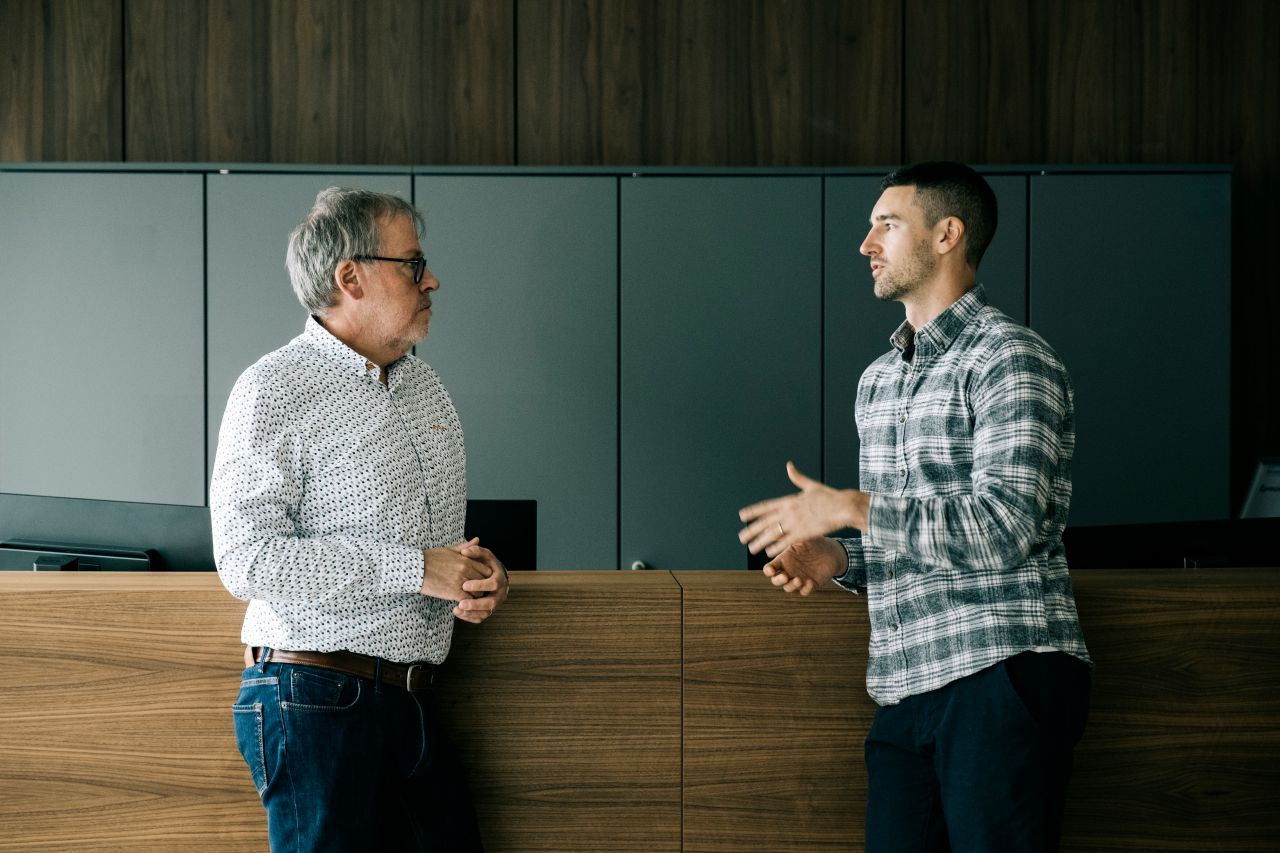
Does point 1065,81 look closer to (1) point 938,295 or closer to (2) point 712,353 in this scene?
(2) point 712,353

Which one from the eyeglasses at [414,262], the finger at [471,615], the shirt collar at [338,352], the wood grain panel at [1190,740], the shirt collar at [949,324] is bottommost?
the wood grain panel at [1190,740]

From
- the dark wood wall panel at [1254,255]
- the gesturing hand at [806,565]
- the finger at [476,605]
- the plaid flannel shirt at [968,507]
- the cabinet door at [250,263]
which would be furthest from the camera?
the dark wood wall panel at [1254,255]

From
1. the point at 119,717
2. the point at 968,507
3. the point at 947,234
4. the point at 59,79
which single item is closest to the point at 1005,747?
the point at 968,507

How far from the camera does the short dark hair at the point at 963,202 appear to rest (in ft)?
5.20

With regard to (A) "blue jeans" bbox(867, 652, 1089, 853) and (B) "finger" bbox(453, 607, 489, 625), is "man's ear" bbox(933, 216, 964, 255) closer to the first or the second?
(A) "blue jeans" bbox(867, 652, 1089, 853)

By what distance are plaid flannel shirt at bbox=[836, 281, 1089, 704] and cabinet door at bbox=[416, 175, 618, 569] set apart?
1967 millimetres

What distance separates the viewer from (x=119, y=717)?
5.18 feet

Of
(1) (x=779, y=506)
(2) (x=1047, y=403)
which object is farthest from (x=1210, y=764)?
(1) (x=779, y=506)

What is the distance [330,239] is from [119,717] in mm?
864

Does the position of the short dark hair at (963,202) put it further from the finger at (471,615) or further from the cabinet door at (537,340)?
the cabinet door at (537,340)

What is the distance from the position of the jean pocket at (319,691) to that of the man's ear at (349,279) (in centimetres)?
58

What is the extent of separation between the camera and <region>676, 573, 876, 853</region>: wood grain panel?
1.62 meters

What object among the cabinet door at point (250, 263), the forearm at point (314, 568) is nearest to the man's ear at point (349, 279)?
the forearm at point (314, 568)

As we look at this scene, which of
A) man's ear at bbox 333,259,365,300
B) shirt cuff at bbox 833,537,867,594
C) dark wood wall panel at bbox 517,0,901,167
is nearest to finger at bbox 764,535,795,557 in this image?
shirt cuff at bbox 833,537,867,594
